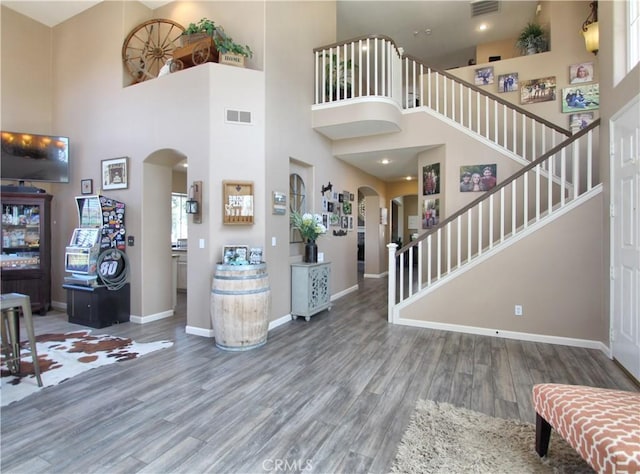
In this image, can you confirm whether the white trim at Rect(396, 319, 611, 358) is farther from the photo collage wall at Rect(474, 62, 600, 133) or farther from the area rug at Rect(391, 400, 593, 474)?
the photo collage wall at Rect(474, 62, 600, 133)

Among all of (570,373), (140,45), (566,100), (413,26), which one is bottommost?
(570,373)

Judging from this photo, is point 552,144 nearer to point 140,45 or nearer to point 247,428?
point 247,428

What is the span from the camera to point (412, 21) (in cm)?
668

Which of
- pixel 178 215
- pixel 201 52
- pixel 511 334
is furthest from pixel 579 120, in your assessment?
pixel 178 215

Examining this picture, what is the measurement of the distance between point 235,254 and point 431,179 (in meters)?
3.80

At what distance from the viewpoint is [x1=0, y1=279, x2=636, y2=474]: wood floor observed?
5.99 ft

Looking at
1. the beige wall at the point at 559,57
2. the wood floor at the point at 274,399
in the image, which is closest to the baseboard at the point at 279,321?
the wood floor at the point at 274,399

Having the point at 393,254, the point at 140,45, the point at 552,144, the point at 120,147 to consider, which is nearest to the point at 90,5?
the point at 140,45

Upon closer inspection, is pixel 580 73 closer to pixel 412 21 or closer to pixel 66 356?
pixel 412 21

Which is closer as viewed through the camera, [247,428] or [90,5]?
[247,428]

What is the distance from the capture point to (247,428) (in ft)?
6.85

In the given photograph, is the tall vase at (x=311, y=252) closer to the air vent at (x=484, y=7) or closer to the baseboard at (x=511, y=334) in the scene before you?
the baseboard at (x=511, y=334)

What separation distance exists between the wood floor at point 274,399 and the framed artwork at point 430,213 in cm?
234

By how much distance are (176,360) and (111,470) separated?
1.51m
